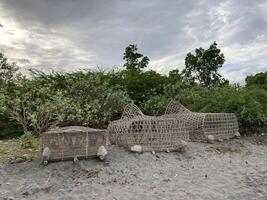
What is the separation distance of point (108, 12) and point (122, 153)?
3330mm

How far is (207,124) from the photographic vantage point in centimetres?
814

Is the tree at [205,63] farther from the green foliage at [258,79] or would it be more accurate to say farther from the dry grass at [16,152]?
the dry grass at [16,152]

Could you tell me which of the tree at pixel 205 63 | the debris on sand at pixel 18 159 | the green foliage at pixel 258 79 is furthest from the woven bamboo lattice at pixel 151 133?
the tree at pixel 205 63

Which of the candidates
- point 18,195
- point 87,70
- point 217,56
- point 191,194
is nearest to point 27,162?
point 18,195

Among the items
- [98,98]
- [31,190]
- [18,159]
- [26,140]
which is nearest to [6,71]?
[98,98]

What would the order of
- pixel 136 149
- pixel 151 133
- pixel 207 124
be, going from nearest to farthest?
pixel 136 149, pixel 151 133, pixel 207 124

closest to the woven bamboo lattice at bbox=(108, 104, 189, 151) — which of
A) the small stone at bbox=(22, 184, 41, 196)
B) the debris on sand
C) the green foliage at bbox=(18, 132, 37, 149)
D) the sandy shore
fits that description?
the sandy shore

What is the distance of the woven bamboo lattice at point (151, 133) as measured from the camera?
6789 millimetres

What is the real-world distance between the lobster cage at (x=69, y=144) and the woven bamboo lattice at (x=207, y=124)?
2.43 meters

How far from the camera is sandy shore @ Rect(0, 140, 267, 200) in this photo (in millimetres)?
4984

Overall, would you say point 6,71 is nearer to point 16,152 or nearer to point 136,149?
point 16,152

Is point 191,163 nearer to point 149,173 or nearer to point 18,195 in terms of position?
point 149,173

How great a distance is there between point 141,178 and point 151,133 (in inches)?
52.3

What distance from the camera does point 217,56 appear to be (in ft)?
52.1
